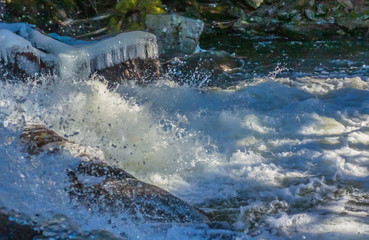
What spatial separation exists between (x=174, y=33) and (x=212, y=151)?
353 centimetres

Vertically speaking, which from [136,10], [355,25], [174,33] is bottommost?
[174,33]

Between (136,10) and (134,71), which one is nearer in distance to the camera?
(134,71)

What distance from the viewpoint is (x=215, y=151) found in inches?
197

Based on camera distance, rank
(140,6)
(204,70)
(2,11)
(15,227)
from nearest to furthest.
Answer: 1. (15,227)
2. (204,70)
3. (140,6)
4. (2,11)

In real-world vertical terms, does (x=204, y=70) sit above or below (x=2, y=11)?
below

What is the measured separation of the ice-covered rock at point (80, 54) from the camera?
5.39 meters

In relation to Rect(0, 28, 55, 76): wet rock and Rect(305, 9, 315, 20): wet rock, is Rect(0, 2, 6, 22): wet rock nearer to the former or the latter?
Rect(0, 28, 55, 76): wet rock

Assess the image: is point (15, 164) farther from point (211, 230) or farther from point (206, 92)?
point (206, 92)

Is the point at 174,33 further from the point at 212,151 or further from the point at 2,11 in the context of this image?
the point at 2,11

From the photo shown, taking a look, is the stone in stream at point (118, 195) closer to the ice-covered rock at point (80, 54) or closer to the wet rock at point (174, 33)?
the ice-covered rock at point (80, 54)

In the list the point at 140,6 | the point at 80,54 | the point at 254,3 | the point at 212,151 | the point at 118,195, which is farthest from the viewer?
the point at 254,3

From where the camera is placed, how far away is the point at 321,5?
464 inches

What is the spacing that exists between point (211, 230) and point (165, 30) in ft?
18.4

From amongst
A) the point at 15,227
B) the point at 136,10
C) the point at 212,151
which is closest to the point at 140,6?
the point at 136,10
